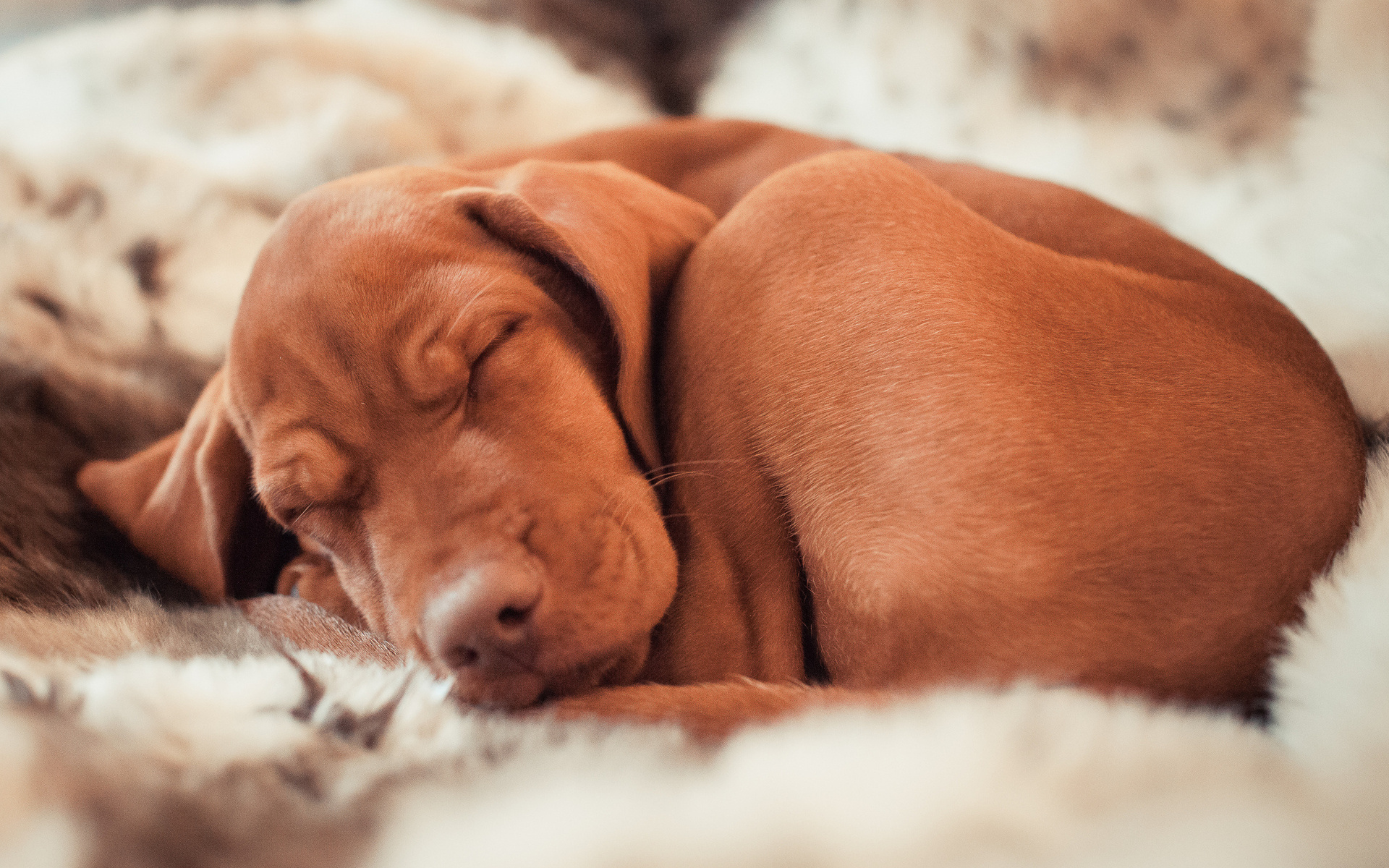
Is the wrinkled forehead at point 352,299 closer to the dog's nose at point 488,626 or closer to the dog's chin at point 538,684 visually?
the dog's nose at point 488,626

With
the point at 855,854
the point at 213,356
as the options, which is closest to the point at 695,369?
the point at 855,854

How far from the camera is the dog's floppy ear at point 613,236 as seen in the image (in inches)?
59.9

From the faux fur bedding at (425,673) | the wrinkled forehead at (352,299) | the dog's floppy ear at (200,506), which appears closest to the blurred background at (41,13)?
the faux fur bedding at (425,673)

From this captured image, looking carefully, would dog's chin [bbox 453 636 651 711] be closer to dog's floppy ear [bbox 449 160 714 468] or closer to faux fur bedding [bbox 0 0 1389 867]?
faux fur bedding [bbox 0 0 1389 867]

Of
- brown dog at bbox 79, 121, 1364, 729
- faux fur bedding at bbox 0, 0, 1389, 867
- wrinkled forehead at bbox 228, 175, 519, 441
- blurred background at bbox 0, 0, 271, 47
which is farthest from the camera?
blurred background at bbox 0, 0, 271, 47

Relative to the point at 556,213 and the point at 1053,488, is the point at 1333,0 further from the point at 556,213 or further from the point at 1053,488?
the point at 556,213

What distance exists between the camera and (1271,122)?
231 centimetres

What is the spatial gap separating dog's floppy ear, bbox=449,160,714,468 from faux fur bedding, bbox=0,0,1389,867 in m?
0.61

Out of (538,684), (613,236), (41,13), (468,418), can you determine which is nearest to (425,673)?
(538,684)

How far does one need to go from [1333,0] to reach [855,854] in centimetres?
226

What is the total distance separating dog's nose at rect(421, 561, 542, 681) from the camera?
1.22m

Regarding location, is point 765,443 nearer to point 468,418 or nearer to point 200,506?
point 468,418

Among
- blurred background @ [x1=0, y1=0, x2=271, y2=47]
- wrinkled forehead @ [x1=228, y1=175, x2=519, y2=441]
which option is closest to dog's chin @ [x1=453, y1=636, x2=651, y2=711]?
wrinkled forehead @ [x1=228, y1=175, x2=519, y2=441]

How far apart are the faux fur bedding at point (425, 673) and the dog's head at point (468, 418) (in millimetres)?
177
